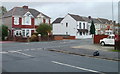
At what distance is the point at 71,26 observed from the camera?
6444 cm

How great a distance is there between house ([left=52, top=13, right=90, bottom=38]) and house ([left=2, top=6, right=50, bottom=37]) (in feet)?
44.5

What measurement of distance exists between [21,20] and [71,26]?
20.4 m

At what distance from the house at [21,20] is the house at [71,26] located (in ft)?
44.5

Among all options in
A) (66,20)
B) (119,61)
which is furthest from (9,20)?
(119,61)

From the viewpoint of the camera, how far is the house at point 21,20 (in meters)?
47.9

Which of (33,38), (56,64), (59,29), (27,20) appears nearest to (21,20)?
(27,20)

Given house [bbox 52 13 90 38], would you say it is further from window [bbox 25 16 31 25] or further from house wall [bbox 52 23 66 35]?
window [bbox 25 16 31 25]

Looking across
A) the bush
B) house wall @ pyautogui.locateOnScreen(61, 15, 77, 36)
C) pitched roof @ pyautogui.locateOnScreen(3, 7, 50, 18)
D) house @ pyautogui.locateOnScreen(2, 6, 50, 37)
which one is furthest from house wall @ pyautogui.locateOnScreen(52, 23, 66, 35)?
the bush

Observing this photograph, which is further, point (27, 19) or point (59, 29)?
point (59, 29)

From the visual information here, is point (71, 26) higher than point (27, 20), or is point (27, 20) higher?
point (27, 20)

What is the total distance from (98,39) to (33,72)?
74.4ft

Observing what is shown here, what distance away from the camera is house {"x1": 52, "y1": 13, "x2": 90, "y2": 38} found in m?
63.7

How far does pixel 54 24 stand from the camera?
227ft

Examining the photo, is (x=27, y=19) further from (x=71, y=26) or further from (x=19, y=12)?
(x=71, y=26)
